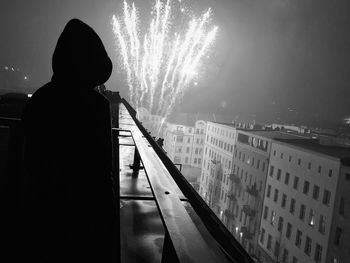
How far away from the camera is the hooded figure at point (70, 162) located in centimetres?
177

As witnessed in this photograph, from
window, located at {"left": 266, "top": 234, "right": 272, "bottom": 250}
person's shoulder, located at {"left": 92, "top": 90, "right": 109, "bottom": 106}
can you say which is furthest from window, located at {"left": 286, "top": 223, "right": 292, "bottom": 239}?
person's shoulder, located at {"left": 92, "top": 90, "right": 109, "bottom": 106}

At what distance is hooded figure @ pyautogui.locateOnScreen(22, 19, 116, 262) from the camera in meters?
1.77

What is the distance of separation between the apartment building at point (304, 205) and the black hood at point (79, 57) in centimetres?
2784

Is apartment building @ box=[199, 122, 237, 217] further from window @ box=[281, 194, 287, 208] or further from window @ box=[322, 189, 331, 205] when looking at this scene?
window @ box=[322, 189, 331, 205]

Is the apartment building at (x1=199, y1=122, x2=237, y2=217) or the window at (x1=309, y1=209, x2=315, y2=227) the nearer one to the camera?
the window at (x1=309, y1=209, x2=315, y2=227)

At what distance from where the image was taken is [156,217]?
12.5 ft

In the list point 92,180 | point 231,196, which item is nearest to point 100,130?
point 92,180

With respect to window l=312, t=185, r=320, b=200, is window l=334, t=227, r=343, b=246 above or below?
below

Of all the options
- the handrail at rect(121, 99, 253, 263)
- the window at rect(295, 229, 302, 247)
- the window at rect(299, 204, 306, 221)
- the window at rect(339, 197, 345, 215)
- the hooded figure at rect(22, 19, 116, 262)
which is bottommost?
the window at rect(295, 229, 302, 247)

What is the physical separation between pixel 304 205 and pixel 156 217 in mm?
30438

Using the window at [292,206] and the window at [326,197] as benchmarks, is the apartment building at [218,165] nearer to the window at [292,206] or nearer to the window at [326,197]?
the window at [292,206]

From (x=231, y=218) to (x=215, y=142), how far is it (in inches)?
724

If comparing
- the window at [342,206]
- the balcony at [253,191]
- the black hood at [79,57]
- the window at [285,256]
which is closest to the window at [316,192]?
the window at [342,206]

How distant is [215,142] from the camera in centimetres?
6041
